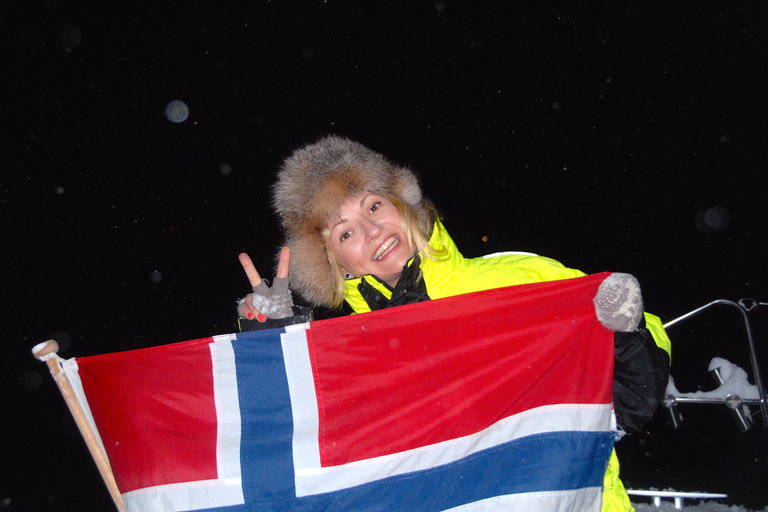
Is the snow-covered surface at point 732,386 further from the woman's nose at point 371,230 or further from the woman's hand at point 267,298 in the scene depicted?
the woman's hand at point 267,298

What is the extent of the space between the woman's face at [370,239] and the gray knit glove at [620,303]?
679 mm

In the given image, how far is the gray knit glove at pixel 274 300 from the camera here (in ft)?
5.00

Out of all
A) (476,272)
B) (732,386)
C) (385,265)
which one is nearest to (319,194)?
(385,265)

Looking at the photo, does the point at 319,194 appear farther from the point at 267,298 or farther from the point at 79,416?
the point at 79,416

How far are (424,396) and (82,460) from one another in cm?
509

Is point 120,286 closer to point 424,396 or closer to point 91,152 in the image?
point 91,152

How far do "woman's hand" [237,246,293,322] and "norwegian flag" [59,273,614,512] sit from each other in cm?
12

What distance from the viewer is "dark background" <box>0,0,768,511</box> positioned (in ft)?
12.9

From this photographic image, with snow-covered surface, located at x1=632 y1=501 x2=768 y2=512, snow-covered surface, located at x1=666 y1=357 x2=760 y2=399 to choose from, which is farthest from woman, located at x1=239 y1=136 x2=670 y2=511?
snow-covered surface, located at x1=632 y1=501 x2=768 y2=512

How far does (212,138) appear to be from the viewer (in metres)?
4.40

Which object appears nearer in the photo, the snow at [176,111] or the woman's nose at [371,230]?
the woman's nose at [371,230]

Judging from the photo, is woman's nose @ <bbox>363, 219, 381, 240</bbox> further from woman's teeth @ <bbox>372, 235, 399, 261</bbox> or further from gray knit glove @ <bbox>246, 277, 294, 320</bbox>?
gray knit glove @ <bbox>246, 277, 294, 320</bbox>

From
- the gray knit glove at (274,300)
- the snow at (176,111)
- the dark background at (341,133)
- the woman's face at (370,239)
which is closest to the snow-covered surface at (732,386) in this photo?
the woman's face at (370,239)

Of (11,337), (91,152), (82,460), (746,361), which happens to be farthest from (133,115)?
(746,361)
